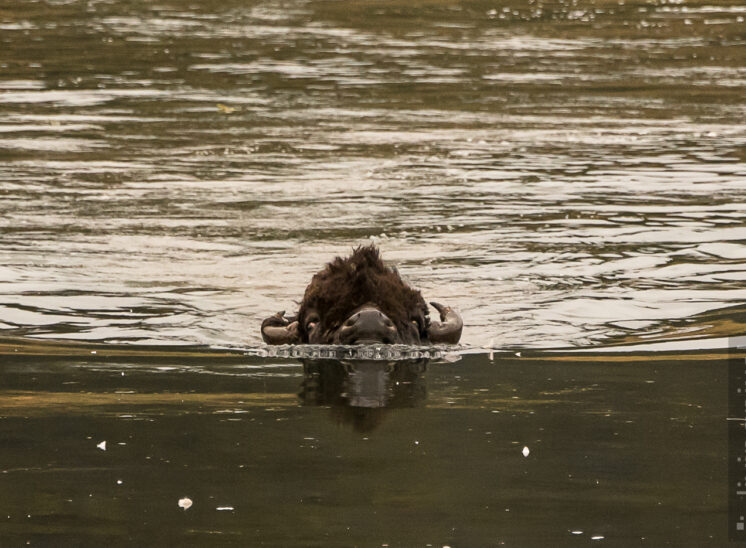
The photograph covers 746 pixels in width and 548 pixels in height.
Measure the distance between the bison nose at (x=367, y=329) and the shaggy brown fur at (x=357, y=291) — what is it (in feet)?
0.57

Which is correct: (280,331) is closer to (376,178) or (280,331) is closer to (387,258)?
(387,258)

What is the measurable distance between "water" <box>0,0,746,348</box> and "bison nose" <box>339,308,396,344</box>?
62.1 inches

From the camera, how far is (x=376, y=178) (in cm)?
1997

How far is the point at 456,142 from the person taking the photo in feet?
74.3

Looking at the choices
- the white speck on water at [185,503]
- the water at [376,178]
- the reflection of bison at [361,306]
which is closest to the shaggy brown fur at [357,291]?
the reflection of bison at [361,306]

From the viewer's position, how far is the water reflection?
9.50 meters

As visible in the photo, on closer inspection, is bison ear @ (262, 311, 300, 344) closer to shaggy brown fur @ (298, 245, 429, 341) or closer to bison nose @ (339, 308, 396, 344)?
shaggy brown fur @ (298, 245, 429, 341)

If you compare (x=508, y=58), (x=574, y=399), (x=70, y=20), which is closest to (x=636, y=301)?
(x=574, y=399)

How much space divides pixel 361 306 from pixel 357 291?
0.31 ft

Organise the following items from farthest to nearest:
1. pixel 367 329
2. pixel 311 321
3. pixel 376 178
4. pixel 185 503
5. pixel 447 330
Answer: pixel 376 178, pixel 447 330, pixel 311 321, pixel 367 329, pixel 185 503

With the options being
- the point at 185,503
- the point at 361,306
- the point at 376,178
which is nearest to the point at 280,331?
the point at 361,306

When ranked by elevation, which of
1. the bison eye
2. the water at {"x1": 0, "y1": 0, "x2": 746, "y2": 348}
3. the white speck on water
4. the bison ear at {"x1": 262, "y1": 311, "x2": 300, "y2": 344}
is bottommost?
the water at {"x1": 0, "y1": 0, "x2": 746, "y2": 348}

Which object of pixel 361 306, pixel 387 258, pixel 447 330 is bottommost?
pixel 387 258

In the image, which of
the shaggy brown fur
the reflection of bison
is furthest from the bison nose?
the shaggy brown fur
